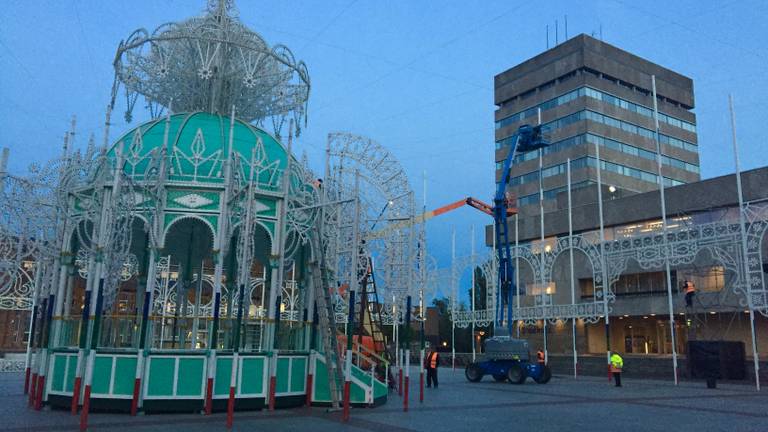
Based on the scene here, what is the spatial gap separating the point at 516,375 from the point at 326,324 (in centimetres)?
1647

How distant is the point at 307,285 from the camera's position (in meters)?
20.6

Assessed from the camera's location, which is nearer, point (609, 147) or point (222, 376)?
point (222, 376)

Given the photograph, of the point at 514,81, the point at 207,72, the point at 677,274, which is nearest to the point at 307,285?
the point at 207,72

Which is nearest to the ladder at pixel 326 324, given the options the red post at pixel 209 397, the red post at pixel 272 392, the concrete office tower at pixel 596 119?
the red post at pixel 272 392

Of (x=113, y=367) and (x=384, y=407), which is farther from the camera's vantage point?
(x=384, y=407)

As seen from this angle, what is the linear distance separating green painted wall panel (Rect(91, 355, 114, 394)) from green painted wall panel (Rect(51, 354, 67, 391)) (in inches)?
53.8

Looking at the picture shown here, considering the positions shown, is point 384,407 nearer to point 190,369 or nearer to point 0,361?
point 190,369

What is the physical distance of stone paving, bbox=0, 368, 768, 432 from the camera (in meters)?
14.6

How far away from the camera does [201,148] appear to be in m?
18.6

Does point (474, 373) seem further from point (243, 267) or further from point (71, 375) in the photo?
point (71, 375)

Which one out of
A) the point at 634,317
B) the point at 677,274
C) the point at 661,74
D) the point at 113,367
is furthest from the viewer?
the point at 661,74

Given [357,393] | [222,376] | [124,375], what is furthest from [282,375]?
[124,375]

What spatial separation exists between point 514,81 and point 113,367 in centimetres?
7680

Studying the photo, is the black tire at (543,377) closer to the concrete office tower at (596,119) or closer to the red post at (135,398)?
the red post at (135,398)
